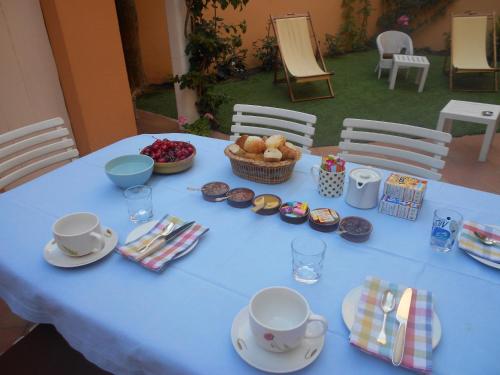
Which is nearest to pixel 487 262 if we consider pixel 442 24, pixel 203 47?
pixel 203 47

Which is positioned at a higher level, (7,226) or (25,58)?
(25,58)

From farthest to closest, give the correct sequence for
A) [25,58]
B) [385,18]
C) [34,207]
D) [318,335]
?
[385,18] < [25,58] < [34,207] < [318,335]

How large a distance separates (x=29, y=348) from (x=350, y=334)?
949 millimetres

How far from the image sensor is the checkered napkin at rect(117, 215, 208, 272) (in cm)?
101

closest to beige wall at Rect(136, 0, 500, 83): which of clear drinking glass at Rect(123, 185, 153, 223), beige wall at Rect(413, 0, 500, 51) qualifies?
beige wall at Rect(413, 0, 500, 51)

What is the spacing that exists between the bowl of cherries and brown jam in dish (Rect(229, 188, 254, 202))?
0.27m

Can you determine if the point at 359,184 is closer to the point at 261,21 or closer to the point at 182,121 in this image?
the point at 182,121

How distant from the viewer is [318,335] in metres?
0.77

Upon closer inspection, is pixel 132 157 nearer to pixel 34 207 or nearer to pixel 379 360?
pixel 34 207

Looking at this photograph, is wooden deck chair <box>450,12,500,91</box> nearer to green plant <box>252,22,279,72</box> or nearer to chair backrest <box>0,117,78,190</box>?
green plant <box>252,22,279,72</box>

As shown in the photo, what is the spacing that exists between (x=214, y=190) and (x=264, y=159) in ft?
0.70

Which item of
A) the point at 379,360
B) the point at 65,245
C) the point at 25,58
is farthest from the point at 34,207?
the point at 25,58

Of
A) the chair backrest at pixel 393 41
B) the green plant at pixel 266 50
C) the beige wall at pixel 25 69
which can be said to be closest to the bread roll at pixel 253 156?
the beige wall at pixel 25 69

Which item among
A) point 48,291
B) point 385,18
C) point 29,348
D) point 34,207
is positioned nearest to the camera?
point 48,291
